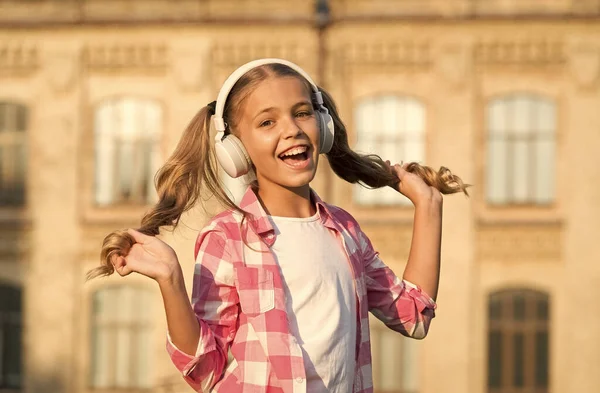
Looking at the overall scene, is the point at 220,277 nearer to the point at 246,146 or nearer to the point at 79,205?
the point at 246,146

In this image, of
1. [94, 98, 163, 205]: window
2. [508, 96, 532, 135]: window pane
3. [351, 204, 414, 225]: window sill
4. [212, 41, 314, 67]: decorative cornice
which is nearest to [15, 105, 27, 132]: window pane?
[94, 98, 163, 205]: window

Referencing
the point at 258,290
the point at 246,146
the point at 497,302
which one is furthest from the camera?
the point at 497,302

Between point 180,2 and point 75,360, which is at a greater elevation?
point 180,2

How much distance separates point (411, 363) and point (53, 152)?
732 cm

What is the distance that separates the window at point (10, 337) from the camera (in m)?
22.7

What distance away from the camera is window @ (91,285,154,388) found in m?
22.5

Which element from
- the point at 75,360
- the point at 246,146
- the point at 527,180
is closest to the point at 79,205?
the point at 75,360

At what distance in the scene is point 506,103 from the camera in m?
22.2

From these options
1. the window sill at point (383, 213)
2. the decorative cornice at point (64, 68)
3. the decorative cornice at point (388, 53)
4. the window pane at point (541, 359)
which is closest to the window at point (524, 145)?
the decorative cornice at point (388, 53)

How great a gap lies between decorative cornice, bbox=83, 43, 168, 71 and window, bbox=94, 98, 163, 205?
24.5 inches

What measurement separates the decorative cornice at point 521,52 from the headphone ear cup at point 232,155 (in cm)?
1907

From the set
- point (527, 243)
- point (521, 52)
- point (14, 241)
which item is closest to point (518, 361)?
point (527, 243)

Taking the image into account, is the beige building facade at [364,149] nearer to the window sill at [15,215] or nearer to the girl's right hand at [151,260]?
the window sill at [15,215]

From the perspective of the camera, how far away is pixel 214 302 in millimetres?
3283
